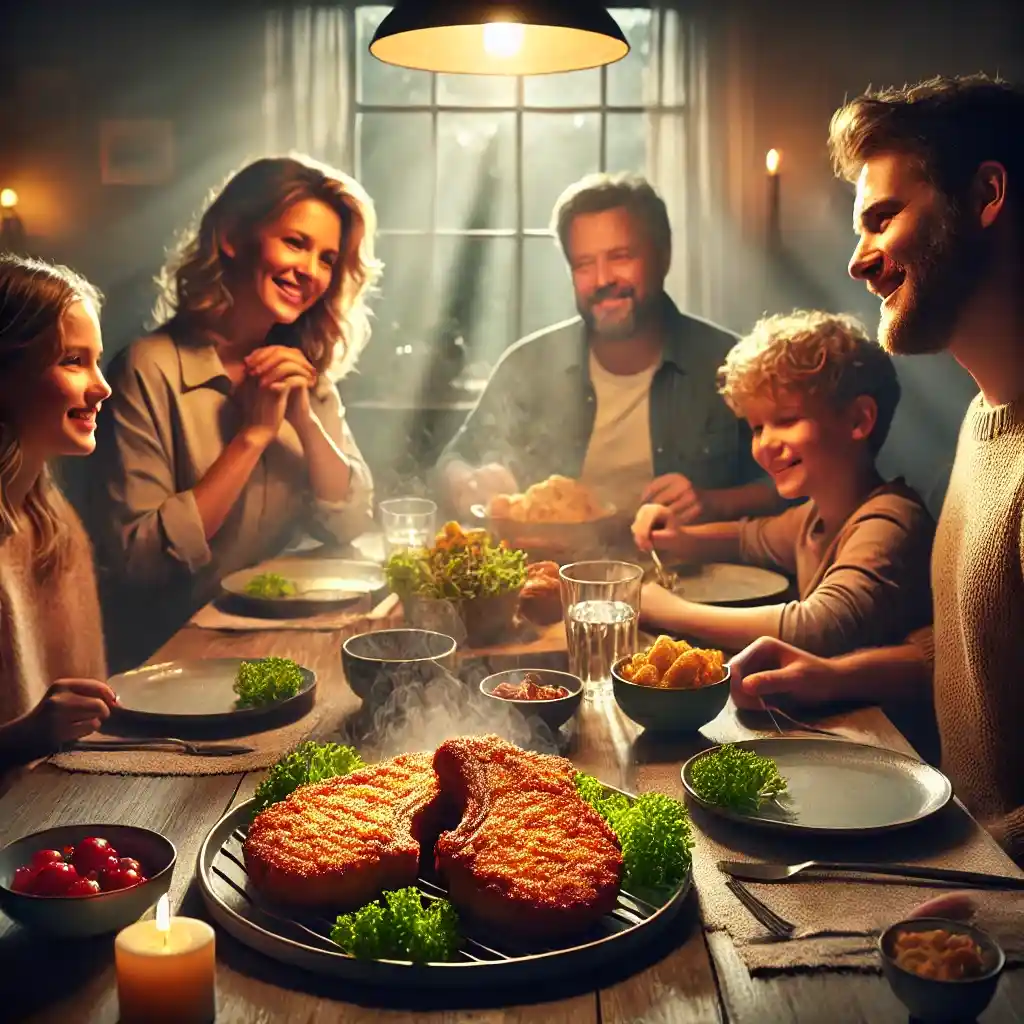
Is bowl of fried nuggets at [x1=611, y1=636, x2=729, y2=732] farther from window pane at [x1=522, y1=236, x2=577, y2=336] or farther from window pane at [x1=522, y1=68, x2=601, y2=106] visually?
window pane at [x1=522, y1=68, x2=601, y2=106]

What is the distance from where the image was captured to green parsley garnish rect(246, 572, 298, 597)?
11.1 feet

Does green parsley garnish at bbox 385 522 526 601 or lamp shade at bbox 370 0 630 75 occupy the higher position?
lamp shade at bbox 370 0 630 75

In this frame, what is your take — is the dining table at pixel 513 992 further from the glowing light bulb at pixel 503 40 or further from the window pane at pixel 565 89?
the window pane at pixel 565 89

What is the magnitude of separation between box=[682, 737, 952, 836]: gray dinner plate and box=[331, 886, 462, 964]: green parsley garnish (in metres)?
0.61

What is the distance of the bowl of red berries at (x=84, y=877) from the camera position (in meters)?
1.57

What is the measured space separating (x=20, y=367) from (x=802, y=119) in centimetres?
210

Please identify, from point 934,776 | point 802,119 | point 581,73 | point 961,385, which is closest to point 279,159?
point 581,73

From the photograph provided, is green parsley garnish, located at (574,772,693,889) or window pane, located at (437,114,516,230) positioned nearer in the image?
green parsley garnish, located at (574,772,693,889)

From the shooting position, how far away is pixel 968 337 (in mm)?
3070

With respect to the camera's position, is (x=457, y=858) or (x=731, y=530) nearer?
(x=457, y=858)

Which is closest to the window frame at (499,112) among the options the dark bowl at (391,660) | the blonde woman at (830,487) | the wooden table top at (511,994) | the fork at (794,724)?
the blonde woman at (830,487)

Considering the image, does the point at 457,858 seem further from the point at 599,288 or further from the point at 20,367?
the point at 599,288

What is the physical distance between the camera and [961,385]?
3.44 meters

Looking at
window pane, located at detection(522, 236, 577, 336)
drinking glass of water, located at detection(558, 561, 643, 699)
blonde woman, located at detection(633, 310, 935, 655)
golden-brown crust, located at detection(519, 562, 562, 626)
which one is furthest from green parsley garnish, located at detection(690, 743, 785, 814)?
window pane, located at detection(522, 236, 577, 336)
